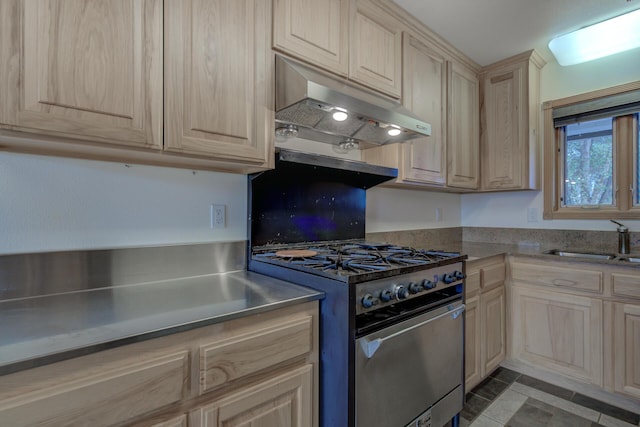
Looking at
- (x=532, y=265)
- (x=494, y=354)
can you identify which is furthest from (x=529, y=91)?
(x=494, y=354)

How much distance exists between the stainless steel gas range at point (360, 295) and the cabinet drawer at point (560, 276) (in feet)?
2.86

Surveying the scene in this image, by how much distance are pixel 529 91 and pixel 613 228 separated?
1.20 m

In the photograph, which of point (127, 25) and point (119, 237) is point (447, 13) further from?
point (119, 237)

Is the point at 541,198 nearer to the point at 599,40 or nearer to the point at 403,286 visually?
the point at 599,40

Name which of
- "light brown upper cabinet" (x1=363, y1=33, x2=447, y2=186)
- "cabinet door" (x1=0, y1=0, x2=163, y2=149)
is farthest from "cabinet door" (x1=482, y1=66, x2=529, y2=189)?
"cabinet door" (x1=0, y1=0, x2=163, y2=149)

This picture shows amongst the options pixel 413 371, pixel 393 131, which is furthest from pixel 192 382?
pixel 393 131

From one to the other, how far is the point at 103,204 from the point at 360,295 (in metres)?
1.06

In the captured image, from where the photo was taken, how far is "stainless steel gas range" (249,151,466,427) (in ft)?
3.69

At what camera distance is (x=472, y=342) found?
1938 millimetres

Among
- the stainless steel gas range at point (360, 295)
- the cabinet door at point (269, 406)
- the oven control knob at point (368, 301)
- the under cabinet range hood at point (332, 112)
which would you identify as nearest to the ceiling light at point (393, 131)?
the under cabinet range hood at point (332, 112)

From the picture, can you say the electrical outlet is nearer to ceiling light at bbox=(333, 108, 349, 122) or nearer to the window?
ceiling light at bbox=(333, 108, 349, 122)

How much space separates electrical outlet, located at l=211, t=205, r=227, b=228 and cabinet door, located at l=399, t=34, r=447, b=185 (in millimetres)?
1130

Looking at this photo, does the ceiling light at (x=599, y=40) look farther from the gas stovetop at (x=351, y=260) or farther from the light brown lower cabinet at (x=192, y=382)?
the light brown lower cabinet at (x=192, y=382)

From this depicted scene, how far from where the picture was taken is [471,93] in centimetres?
259
